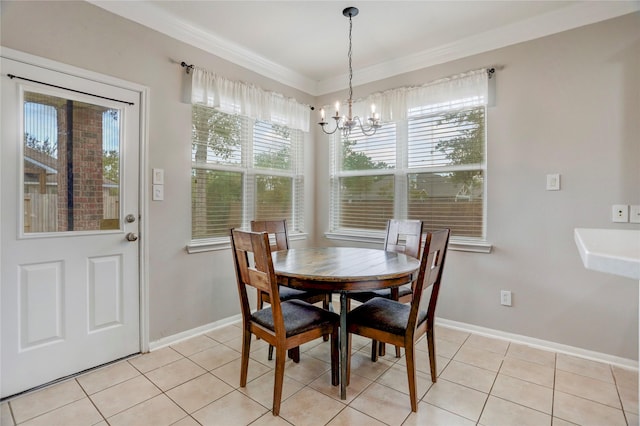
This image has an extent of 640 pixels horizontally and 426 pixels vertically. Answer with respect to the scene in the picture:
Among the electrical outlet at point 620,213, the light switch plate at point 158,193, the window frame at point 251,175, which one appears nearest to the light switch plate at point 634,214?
the electrical outlet at point 620,213

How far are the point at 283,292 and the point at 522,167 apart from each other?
2.13m

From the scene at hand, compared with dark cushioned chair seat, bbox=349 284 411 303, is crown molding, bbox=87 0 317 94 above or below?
above

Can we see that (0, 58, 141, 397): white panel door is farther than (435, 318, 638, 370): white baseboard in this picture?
No

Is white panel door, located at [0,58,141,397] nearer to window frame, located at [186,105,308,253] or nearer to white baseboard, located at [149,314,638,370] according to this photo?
white baseboard, located at [149,314,638,370]

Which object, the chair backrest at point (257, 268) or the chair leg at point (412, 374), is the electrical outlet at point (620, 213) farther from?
the chair backrest at point (257, 268)

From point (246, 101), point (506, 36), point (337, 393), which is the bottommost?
point (337, 393)

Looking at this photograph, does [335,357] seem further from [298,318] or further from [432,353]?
[432,353]

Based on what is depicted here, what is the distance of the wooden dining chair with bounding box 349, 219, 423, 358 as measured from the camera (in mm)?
2422

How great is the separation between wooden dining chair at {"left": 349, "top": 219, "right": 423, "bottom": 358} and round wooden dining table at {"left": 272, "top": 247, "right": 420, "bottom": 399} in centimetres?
34

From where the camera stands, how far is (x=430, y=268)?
179 cm

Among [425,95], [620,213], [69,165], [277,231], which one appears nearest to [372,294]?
[277,231]

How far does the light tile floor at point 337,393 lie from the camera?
5.57 feet

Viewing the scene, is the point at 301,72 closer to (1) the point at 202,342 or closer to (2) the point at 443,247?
(2) the point at 443,247

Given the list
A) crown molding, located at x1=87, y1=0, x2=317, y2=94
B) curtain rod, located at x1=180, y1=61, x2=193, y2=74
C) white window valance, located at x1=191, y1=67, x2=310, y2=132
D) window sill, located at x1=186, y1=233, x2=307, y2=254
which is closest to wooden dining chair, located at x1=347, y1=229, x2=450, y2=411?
window sill, located at x1=186, y1=233, x2=307, y2=254
